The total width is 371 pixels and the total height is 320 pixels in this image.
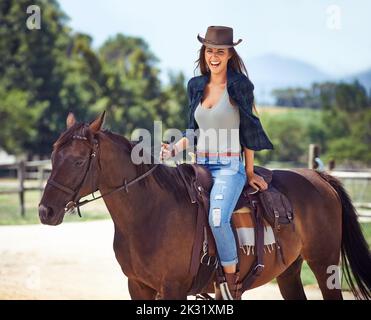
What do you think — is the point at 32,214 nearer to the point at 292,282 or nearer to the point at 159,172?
the point at 292,282

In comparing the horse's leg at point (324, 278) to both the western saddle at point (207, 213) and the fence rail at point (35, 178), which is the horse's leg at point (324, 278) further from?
the fence rail at point (35, 178)

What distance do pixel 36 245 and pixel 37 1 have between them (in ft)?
121

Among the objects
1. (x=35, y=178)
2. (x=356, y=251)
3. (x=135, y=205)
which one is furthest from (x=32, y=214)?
(x=135, y=205)

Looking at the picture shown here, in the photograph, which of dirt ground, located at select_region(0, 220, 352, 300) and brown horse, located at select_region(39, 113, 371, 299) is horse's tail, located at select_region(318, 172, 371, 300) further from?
dirt ground, located at select_region(0, 220, 352, 300)

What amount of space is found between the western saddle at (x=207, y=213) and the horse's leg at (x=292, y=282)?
67 cm

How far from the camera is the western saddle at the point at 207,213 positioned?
4.97 m

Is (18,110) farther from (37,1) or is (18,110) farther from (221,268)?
(221,268)

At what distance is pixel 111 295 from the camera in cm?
838

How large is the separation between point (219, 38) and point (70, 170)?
4.94ft

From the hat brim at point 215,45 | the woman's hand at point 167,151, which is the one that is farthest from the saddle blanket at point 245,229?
the hat brim at point 215,45

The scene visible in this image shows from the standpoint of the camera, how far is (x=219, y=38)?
5.07 m

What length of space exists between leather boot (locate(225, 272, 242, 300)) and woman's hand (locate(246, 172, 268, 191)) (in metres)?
0.72

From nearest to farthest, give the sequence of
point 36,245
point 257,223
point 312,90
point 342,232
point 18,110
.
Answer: point 257,223
point 342,232
point 36,245
point 18,110
point 312,90

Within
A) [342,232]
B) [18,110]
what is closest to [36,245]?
[342,232]
